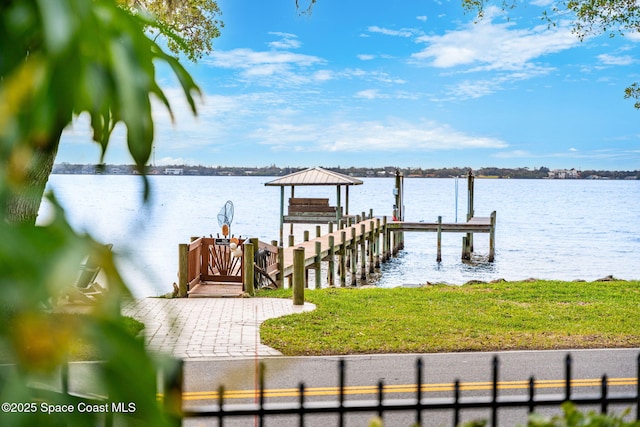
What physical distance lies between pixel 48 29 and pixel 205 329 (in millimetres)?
12182

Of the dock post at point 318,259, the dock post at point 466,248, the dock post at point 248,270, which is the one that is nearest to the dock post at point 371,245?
the dock post at point 466,248

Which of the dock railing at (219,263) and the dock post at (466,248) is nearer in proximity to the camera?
the dock railing at (219,263)

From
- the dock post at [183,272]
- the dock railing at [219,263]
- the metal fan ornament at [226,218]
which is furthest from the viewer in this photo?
the metal fan ornament at [226,218]

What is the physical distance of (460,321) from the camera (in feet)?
42.0

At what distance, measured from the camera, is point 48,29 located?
0.65 meters

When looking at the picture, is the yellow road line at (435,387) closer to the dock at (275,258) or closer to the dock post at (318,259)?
the dock at (275,258)

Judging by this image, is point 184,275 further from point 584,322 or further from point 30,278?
point 30,278

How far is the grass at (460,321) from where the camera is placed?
11047mm

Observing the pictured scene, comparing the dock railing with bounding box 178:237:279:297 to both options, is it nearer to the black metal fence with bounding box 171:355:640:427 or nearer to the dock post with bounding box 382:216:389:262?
the black metal fence with bounding box 171:355:640:427

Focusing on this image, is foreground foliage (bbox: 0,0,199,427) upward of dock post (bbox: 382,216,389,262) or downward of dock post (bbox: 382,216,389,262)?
upward

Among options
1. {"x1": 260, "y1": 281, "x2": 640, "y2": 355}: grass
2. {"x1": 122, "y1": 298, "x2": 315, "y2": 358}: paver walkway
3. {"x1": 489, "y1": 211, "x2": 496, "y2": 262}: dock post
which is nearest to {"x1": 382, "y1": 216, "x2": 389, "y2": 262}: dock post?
{"x1": 489, "y1": 211, "x2": 496, "y2": 262}: dock post

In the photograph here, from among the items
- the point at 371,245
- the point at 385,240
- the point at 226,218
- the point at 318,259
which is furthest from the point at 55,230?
the point at 385,240

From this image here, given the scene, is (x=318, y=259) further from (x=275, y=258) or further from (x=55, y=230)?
(x=55, y=230)

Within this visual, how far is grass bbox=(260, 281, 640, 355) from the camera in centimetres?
1105
